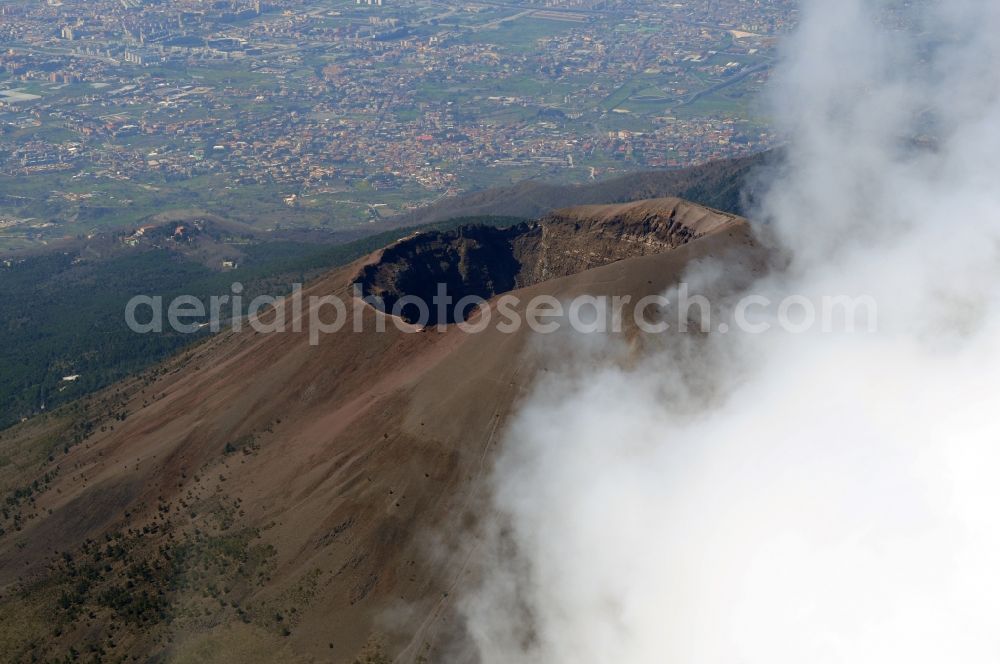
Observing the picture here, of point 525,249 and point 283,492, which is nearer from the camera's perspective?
point 283,492

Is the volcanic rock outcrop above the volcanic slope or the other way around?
above

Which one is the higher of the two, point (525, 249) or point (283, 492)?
point (525, 249)

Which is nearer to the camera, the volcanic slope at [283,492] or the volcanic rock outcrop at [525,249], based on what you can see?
the volcanic slope at [283,492]

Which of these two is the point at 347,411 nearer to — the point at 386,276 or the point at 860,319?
the point at 386,276

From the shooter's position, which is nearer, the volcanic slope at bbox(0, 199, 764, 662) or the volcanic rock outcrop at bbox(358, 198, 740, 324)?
the volcanic slope at bbox(0, 199, 764, 662)

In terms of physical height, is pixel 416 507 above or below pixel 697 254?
below

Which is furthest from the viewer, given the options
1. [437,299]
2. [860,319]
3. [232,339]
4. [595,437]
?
[437,299]

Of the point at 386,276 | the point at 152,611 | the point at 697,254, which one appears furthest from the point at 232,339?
the point at 697,254

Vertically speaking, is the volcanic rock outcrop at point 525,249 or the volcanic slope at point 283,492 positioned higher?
the volcanic rock outcrop at point 525,249
